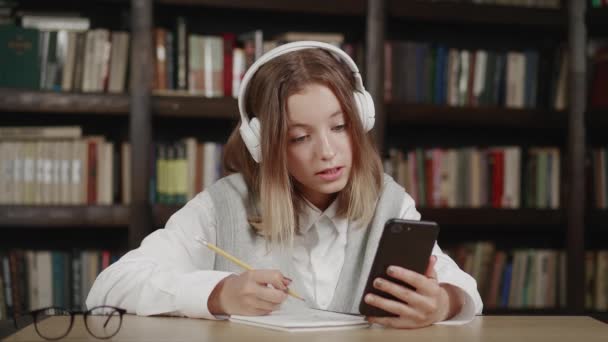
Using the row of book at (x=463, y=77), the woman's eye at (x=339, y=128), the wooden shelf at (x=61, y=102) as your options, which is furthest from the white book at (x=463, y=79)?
the woman's eye at (x=339, y=128)

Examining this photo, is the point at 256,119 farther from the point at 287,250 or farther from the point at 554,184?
the point at 554,184

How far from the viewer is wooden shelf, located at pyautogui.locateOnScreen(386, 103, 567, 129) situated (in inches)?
104

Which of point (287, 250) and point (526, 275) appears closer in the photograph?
point (287, 250)

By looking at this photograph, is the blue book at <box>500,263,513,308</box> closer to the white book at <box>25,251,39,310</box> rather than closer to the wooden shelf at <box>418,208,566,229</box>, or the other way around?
the wooden shelf at <box>418,208,566,229</box>

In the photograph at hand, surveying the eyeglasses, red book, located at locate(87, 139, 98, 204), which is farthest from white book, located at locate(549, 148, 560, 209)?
the eyeglasses

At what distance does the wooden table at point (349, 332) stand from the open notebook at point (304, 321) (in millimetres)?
16

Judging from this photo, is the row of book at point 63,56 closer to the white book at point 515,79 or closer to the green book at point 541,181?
the white book at point 515,79

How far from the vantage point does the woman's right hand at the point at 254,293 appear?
3.58 ft

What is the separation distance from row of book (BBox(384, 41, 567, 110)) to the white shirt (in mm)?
1195

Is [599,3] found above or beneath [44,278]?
above

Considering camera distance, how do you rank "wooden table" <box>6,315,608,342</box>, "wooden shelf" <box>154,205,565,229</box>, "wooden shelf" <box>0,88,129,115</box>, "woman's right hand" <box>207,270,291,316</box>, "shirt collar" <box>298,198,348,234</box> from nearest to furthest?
"wooden table" <box>6,315,608,342</box> → "woman's right hand" <box>207,270,291,316</box> → "shirt collar" <box>298,198,348,234</box> → "wooden shelf" <box>0,88,129,115</box> → "wooden shelf" <box>154,205,565,229</box>

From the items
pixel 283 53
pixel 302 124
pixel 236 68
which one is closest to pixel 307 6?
pixel 236 68

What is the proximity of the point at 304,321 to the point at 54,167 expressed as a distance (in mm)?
1628

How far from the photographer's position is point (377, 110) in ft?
8.44
